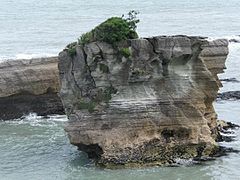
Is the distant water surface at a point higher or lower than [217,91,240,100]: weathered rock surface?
lower

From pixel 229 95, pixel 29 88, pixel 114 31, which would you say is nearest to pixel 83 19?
pixel 229 95

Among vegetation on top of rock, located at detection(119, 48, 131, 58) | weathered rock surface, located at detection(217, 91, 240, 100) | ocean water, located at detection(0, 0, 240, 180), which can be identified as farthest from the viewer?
weathered rock surface, located at detection(217, 91, 240, 100)

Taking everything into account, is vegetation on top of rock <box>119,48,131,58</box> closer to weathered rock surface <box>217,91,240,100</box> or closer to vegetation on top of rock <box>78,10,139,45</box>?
vegetation on top of rock <box>78,10,139,45</box>

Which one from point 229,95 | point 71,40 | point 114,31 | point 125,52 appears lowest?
point 71,40

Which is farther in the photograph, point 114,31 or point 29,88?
point 29,88

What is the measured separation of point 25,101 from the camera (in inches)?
1644

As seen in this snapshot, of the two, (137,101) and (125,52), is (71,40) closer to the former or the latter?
(125,52)

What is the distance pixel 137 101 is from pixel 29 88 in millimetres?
12532

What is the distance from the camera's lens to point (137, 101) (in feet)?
98.7

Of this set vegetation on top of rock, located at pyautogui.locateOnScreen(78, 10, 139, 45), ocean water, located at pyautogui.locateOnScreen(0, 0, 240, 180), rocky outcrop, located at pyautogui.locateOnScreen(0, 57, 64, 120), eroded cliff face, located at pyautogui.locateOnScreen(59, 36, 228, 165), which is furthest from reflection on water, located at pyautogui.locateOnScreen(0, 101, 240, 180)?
vegetation on top of rock, located at pyautogui.locateOnScreen(78, 10, 139, 45)

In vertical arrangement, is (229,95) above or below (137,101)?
below

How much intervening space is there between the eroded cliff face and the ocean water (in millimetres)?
1027

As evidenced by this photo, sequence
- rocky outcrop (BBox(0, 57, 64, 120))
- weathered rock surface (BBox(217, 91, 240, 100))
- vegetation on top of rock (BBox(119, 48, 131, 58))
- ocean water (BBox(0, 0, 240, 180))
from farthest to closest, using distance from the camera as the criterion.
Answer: weathered rock surface (BBox(217, 91, 240, 100))
rocky outcrop (BBox(0, 57, 64, 120))
vegetation on top of rock (BBox(119, 48, 131, 58))
ocean water (BBox(0, 0, 240, 180))

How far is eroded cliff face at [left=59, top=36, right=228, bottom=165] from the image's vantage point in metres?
30.1
